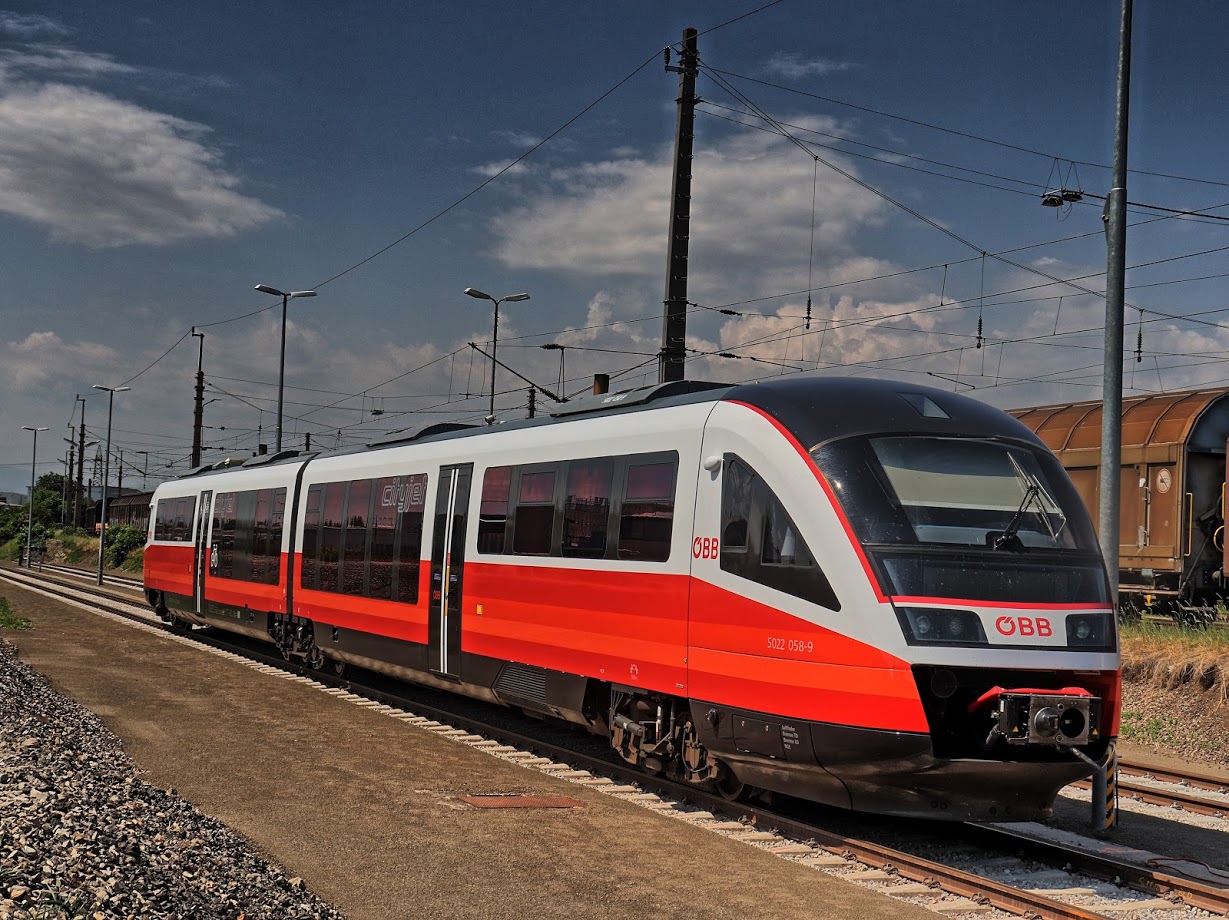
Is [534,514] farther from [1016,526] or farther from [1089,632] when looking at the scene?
[1089,632]

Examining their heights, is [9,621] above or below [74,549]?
above

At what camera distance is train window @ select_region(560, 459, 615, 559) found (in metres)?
12.2

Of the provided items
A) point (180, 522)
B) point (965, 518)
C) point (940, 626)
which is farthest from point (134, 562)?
point (940, 626)

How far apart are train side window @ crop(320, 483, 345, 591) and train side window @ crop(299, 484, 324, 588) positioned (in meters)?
0.23

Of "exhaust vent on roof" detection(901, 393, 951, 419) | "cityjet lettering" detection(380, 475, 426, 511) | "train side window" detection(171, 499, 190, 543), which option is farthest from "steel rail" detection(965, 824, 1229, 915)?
"train side window" detection(171, 499, 190, 543)

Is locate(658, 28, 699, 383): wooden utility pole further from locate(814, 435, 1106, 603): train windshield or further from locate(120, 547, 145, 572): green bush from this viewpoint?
locate(120, 547, 145, 572): green bush

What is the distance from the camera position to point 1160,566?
1994 centimetres

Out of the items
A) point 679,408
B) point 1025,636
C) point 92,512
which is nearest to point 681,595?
point 679,408

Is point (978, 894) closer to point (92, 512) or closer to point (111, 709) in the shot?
point (111, 709)

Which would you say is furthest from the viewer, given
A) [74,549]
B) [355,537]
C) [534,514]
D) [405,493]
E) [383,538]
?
[74,549]

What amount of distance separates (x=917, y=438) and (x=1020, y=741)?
2426 millimetres

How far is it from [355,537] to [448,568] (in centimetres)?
362

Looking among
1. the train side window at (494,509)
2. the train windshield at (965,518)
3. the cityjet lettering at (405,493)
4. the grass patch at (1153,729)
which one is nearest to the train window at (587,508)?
the train side window at (494,509)

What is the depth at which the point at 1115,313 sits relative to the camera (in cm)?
1296
